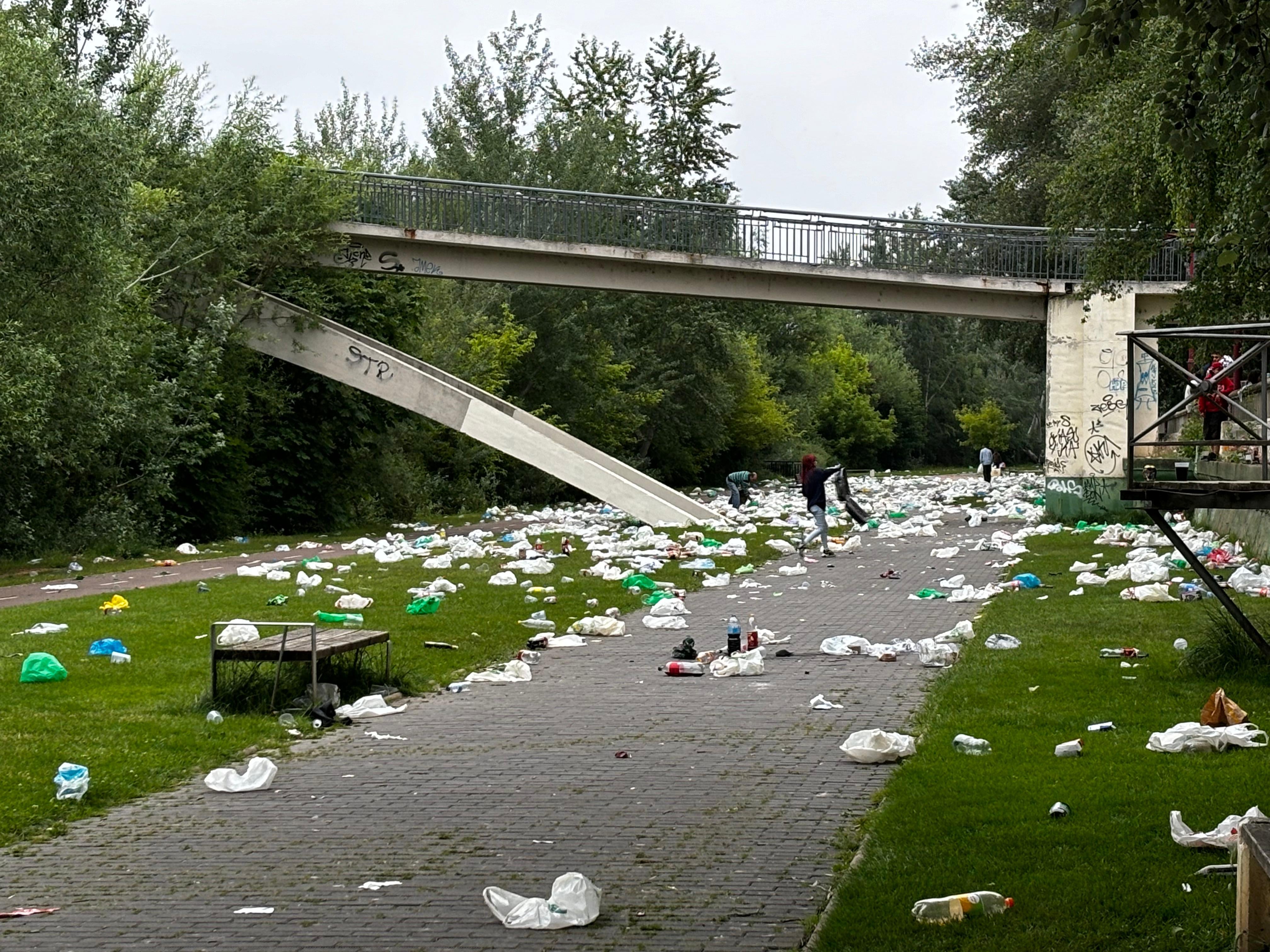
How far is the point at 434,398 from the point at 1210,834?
2595 cm

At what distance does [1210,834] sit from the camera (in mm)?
6191

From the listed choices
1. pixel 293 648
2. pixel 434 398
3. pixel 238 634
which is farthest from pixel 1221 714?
pixel 434 398

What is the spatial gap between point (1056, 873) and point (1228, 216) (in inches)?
333

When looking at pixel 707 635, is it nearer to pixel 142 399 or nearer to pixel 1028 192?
pixel 142 399

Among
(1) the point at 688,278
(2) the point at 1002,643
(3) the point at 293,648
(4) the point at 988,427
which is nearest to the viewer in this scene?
(3) the point at 293,648

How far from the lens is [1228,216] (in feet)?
41.4

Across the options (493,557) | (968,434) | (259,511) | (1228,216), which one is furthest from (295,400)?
(968,434)

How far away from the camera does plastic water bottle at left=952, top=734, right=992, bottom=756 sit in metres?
8.34

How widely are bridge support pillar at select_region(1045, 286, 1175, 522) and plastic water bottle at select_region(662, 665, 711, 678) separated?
800 inches

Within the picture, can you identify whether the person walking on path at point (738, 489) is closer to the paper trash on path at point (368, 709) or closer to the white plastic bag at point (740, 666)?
the white plastic bag at point (740, 666)

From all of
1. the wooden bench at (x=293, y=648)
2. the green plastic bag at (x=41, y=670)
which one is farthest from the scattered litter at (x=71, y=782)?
the green plastic bag at (x=41, y=670)

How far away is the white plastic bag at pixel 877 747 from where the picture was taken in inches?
331

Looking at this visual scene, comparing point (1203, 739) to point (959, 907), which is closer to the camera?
point (959, 907)

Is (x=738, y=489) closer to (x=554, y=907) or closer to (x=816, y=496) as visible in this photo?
(x=816, y=496)
